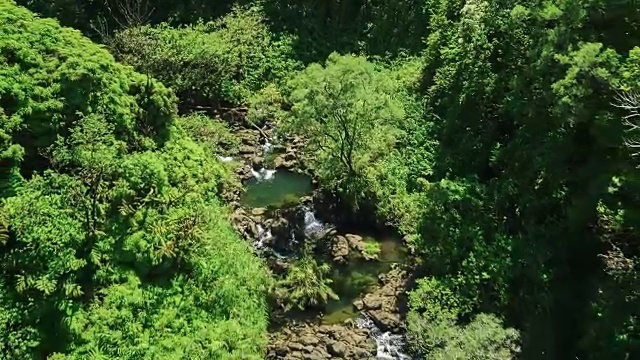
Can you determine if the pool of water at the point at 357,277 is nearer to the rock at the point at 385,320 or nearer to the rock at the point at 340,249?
the rock at the point at 340,249

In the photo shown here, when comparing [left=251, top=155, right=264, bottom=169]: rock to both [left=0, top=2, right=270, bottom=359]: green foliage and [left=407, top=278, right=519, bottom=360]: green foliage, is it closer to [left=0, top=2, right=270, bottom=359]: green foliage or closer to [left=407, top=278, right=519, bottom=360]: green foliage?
[left=0, top=2, right=270, bottom=359]: green foliage

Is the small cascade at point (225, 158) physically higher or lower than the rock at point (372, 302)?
higher

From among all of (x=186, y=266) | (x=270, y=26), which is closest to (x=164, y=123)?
(x=186, y=266)

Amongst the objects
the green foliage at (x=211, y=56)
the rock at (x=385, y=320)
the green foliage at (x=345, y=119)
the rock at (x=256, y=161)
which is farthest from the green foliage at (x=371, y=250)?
the green foliage at (x=211, y=56)

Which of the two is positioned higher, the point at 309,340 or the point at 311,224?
the point at 311,224

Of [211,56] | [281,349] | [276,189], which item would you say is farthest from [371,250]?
[211,56]

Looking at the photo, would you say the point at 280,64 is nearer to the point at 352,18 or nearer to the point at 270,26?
the point at 270,26

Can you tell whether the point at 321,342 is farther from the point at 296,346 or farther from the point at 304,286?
the point at 304,286
